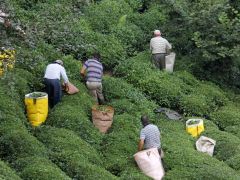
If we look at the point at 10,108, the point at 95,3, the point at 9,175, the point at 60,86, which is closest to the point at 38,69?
the point at 60,86

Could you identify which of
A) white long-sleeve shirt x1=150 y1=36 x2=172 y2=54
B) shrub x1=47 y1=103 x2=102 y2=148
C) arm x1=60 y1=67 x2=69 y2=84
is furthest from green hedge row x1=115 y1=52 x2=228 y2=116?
shrub x1=47 y1=103 x2=102 y2=148

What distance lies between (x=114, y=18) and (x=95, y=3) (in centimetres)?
136

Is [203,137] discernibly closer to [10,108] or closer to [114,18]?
[10,108]

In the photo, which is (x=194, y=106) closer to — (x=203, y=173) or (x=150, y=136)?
(x=150, y=136)

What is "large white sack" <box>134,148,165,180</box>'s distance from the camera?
15.5 meters

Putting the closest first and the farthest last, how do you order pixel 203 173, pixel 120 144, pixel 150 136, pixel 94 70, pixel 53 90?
pixel 203 173
pixel 150 136
pixel 120 144
pixel 53 90
pixel 94 70

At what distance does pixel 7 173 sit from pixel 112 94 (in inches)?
279

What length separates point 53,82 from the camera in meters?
17.7

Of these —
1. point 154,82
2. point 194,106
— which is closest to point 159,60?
point 154,82

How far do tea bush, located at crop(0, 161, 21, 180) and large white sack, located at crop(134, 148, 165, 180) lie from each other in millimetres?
3350

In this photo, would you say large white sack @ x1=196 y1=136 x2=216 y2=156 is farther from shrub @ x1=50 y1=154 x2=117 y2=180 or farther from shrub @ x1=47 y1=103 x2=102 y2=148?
shrub @ x1=50 y1=154 x2=117 y2=180

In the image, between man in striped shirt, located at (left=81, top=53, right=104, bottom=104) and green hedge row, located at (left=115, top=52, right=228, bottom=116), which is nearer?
man in striped shirt, located at (left=81, top=53, right=104, bottom=104)

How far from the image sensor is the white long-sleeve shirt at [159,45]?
2272 centimetres

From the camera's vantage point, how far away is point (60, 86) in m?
17.9
